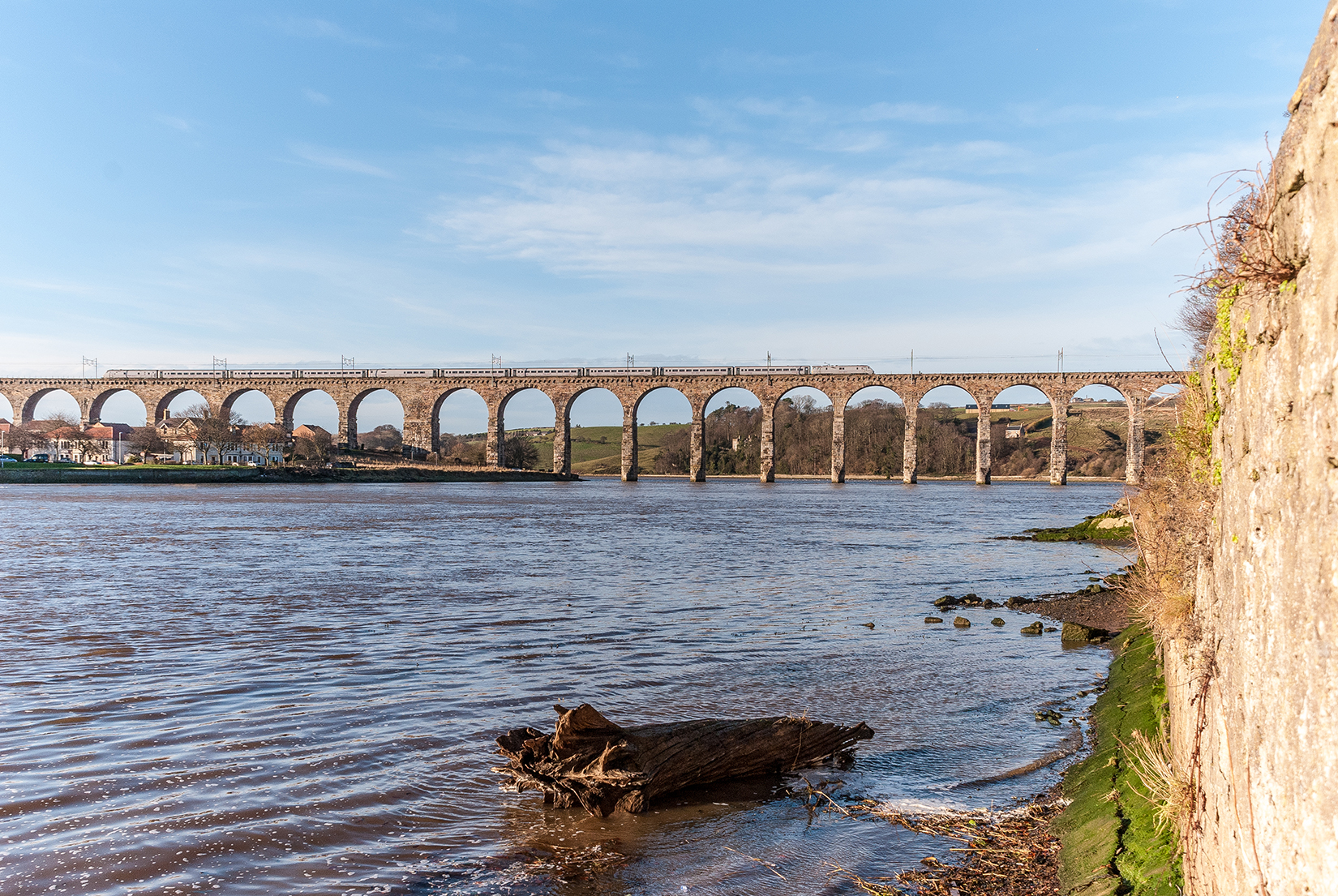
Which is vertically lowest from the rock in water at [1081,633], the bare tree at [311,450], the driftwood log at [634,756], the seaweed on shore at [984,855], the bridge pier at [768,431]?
the rock in water at [1081,633]

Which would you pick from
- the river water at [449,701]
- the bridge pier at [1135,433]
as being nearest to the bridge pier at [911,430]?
the bridge pier at [1135,433]

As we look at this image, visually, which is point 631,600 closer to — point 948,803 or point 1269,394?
point 948,803

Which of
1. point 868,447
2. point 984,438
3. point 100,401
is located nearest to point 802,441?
point 868,447

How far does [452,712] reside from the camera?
7.33 m

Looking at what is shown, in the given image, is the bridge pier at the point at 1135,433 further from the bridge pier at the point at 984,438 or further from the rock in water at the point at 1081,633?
the rock in water at the point at 1081,633

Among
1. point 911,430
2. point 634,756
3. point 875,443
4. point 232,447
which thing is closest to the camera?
point 634,756

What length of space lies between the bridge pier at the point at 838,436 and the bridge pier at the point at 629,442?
17412mm

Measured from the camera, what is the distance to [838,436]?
7438 cm

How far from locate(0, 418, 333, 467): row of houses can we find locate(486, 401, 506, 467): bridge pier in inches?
586

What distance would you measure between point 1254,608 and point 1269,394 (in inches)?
27.1

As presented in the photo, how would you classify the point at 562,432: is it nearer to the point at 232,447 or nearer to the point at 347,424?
the point at 347,424

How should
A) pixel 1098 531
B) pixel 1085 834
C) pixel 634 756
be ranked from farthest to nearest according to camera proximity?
pixel 1098 531
pixel 634 756
pixel 1085 834

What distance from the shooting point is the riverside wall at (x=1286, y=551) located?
2.08m

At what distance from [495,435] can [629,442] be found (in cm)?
1202
